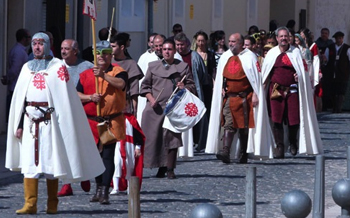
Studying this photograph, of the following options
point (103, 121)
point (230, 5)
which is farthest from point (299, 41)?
point (230, 5)

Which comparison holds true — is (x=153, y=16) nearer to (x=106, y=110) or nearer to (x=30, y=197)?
(x=106, y=110)

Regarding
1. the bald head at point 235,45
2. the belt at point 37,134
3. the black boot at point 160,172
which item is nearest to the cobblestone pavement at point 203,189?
the black boot at point 160,172

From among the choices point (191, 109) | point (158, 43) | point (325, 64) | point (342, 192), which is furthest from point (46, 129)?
point (325, 64)

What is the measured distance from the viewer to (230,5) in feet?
102

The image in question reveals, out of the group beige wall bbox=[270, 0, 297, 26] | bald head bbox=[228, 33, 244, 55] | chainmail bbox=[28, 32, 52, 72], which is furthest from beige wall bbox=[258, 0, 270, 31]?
chainmail bbox=[28, 32, 52, 72]

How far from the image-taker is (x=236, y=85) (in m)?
15.8

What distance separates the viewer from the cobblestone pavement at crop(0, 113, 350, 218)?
11.1 m

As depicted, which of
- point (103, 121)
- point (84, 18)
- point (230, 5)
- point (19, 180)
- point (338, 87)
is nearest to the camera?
point (103, 121)

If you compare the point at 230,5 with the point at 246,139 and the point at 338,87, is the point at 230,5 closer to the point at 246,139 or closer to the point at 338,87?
the point at 338,87

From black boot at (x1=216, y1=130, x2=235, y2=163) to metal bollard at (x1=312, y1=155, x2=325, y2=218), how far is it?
6.45 meters

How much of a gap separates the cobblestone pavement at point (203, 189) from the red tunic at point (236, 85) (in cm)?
63

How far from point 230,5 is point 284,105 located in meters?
14.5

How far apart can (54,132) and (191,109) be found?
12.1 ft

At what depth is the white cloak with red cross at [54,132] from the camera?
10.6 metres
